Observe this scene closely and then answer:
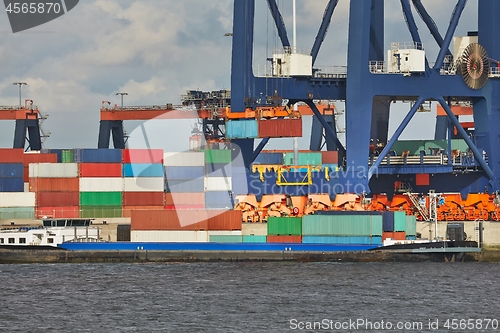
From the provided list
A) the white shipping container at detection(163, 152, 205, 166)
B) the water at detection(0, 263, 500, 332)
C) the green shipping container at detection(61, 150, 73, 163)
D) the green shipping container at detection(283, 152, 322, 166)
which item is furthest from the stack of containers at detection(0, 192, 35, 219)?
the green shipping container at detection(283, 152, 322, 166)

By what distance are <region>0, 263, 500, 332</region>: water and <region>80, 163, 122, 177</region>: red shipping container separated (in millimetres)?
10363

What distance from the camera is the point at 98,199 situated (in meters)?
87.6

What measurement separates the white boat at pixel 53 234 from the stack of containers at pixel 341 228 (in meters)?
15.5

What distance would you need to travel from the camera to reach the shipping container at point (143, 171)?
88188 mm

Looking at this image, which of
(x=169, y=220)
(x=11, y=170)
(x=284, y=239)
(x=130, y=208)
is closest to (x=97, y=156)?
(x=130, y=208)

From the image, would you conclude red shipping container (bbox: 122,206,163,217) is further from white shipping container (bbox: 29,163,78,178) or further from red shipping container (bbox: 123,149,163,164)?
white shipping container (bbox: 29,163,78,178)

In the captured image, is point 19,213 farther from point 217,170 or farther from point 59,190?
point 217,170

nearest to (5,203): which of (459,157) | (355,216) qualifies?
(355,216)

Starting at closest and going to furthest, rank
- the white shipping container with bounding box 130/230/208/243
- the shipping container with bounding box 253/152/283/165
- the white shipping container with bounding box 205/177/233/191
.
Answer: the white shipping container with bounding box 130/230/208/243, the white shipping container with bounding box 205/177/233/191, the shipping container with bounding box 253/152/283/165

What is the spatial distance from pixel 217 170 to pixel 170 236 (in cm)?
914

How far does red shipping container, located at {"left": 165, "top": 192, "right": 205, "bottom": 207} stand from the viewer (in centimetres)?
8781

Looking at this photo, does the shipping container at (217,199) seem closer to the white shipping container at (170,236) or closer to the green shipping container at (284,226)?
the white shipping container at (170,236)

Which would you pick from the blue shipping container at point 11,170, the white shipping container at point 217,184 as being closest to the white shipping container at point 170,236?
the white shipping container at point 217,184

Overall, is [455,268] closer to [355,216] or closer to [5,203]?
[355,216]
